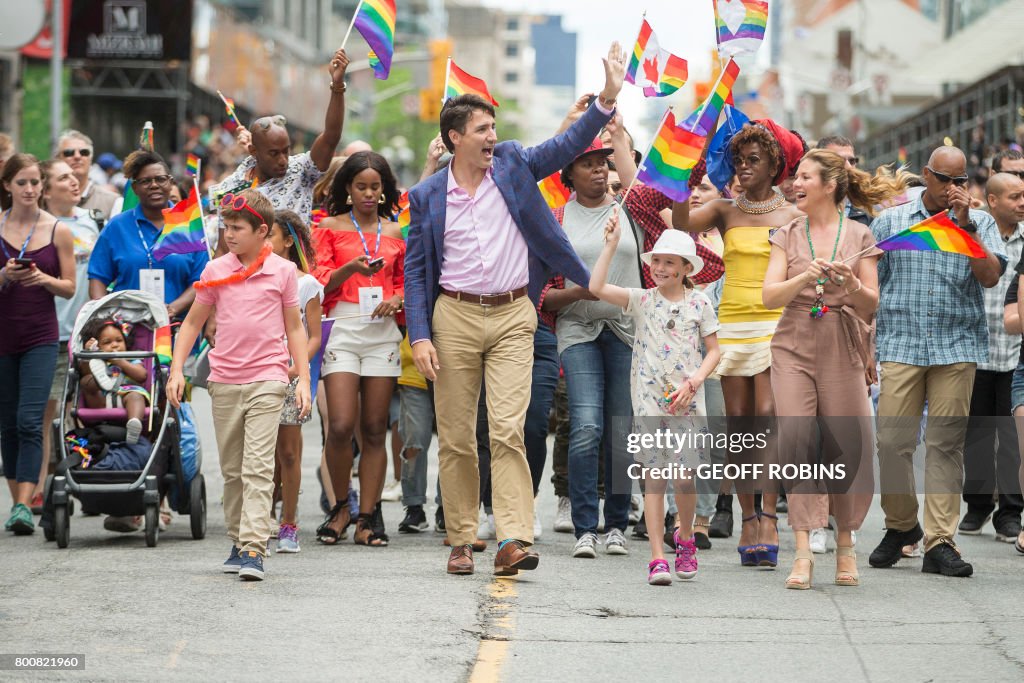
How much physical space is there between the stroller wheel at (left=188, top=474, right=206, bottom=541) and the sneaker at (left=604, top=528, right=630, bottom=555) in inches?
89.9

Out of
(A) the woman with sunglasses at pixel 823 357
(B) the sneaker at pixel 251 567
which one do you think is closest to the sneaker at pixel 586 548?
(A) the woman with sunglasses at pixel 823 357

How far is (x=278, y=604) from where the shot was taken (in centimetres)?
716

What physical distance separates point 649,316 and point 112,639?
3.26 metres

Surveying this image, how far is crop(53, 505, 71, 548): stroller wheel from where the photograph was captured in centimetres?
877

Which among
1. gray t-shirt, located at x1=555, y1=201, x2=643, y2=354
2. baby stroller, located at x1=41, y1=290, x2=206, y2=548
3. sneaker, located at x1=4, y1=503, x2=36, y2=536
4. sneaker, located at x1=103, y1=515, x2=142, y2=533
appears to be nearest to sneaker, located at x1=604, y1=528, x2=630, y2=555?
gray t-shirt, located at x1=555, y1=201, x2=643, y2=354

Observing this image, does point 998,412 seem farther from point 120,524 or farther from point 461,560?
point 120,524

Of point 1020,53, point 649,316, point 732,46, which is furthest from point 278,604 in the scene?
point 1020,53

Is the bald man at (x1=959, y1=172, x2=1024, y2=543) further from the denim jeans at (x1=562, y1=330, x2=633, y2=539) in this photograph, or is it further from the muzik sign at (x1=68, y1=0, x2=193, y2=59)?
the muzik sign at (x1=68, y1=0, x2=193, y2=59)

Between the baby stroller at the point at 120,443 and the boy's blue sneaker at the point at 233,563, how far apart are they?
0.96 m

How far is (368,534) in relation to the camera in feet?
30.1

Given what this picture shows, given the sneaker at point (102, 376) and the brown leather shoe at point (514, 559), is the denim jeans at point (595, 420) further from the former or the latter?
the sneaker at point (102, 376)

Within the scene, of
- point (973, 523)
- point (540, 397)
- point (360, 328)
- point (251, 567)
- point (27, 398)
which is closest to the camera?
point (251, 567)

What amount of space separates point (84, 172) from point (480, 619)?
574 cm

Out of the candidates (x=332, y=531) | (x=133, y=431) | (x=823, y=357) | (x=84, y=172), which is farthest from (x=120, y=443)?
(x=823, y=357)
